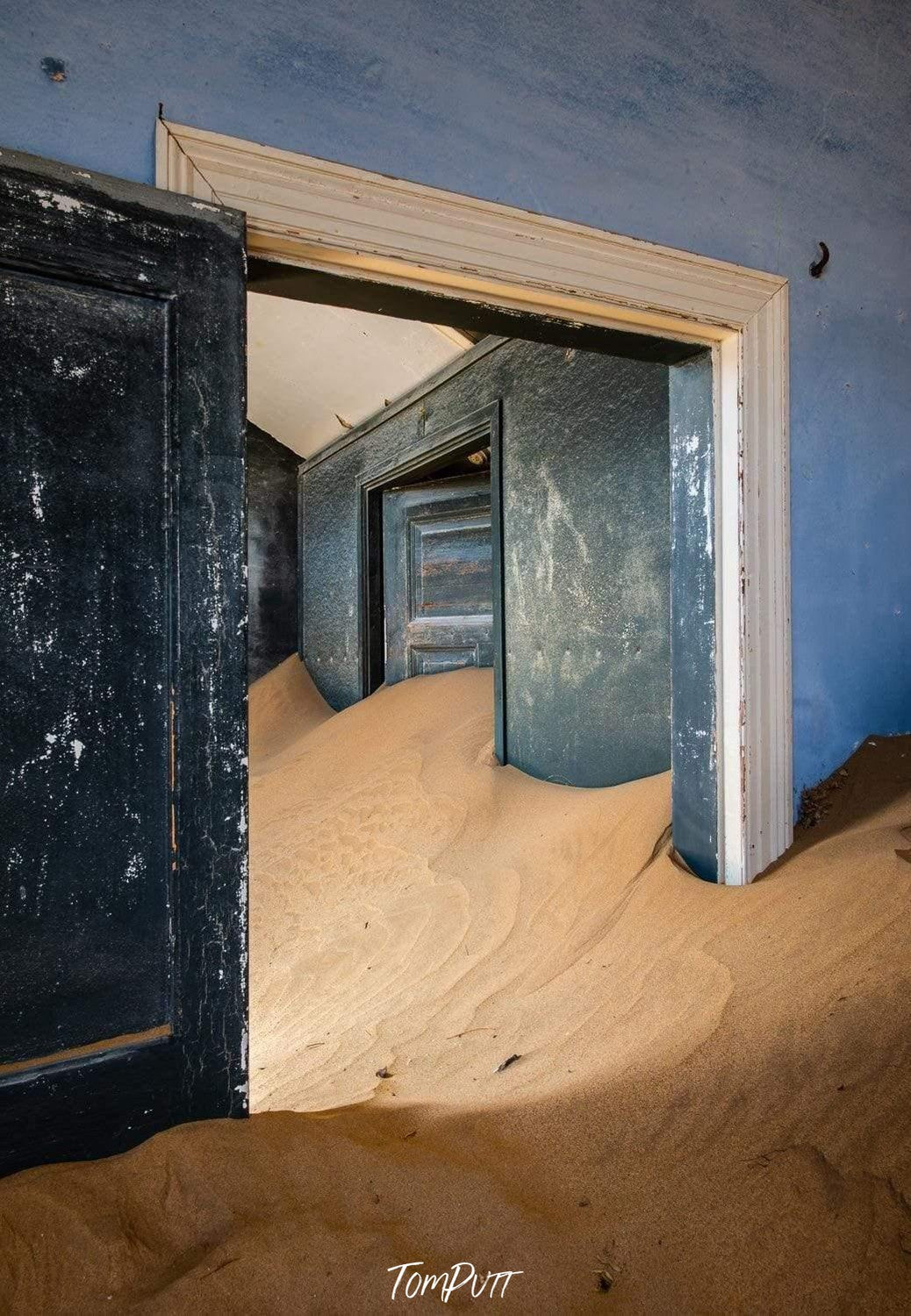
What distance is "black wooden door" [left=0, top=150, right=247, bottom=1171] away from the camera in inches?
55.8

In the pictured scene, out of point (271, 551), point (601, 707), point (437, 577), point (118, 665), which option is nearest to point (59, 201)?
point (118, 665)

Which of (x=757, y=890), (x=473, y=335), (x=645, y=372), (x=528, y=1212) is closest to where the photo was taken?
(x=528, y=1212)

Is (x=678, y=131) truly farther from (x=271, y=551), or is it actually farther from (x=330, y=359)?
(x=271, y=551)

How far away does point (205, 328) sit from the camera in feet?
5.20

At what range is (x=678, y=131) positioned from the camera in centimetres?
222

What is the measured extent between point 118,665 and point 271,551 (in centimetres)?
620

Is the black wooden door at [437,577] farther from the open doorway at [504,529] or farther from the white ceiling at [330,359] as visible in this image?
the white ceiling at [330,359]

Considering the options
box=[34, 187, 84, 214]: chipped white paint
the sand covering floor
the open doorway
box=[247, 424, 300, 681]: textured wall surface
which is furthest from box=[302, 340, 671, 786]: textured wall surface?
box=[247, 424, 300, 681]: textured wall surface

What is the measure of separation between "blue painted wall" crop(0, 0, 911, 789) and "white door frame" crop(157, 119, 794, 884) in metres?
0.07

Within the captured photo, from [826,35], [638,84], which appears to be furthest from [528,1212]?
[826,35]

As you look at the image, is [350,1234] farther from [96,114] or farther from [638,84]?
[638,84]

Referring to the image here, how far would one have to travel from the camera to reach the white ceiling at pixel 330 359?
4.71 m

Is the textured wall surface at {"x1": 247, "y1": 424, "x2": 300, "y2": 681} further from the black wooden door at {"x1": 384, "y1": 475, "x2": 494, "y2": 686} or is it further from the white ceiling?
the black wooden door at {"x1": 384, "y1": 475, "x2": 494, "y2": 686}

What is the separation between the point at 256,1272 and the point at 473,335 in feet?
13.8
